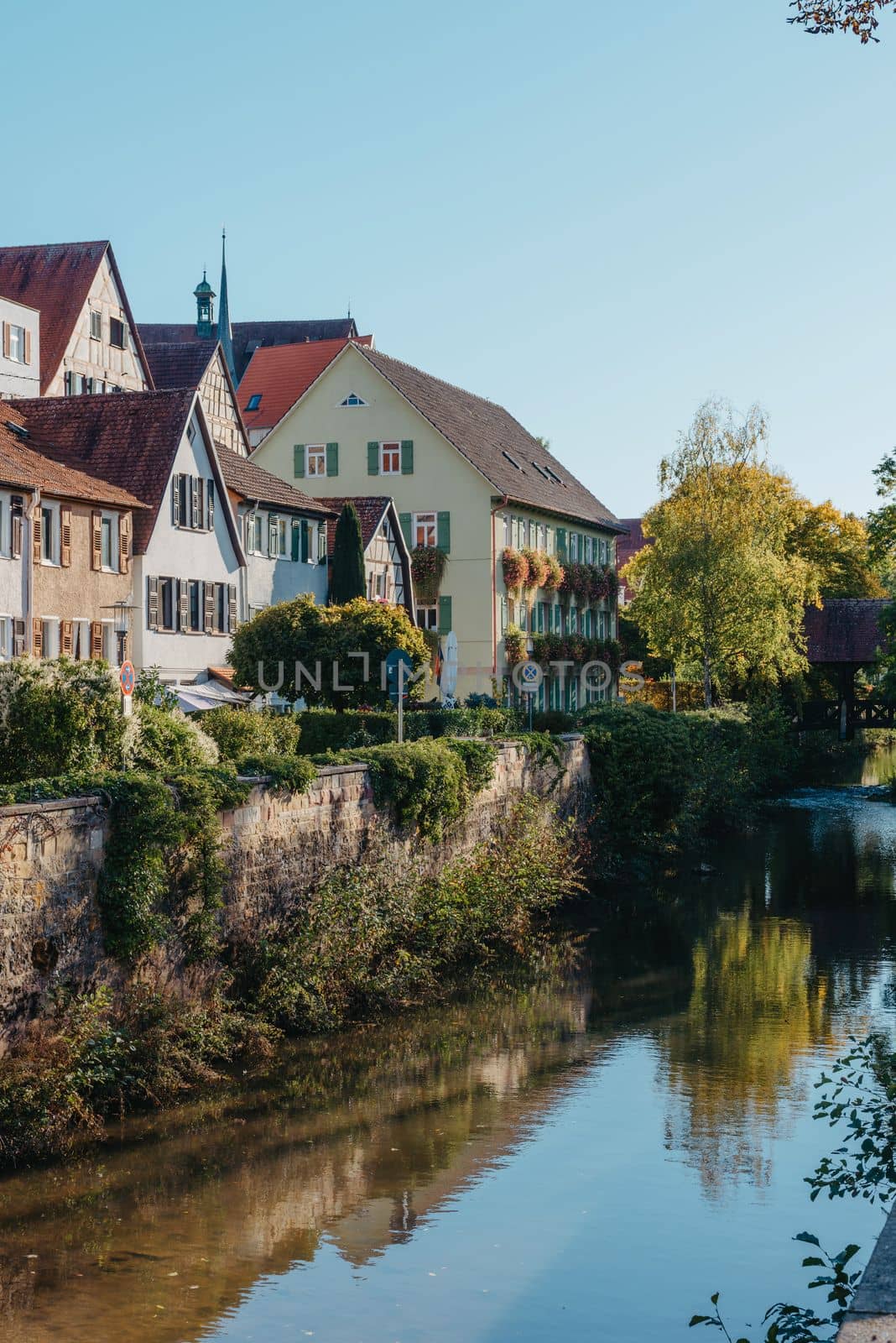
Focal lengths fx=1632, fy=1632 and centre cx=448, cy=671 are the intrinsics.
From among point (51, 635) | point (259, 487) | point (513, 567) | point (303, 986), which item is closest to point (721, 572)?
point (513, 567)

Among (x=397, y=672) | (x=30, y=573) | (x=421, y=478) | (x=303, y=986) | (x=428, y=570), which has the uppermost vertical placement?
(x=421, y=478)

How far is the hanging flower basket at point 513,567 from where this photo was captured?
54.4m

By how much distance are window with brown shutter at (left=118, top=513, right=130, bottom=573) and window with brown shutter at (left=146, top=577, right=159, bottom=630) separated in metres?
0.89

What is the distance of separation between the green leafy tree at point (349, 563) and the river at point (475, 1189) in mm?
26661

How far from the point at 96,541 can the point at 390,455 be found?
19496mm

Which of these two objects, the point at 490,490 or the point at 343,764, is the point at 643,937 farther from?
the point at 490,490

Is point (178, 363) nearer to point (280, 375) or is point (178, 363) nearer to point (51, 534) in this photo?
point (280, 375)

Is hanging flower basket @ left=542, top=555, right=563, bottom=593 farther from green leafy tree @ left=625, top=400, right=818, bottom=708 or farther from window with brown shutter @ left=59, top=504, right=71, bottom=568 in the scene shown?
window with brown shutter @ left=59, top=504, right=71, bottom=568

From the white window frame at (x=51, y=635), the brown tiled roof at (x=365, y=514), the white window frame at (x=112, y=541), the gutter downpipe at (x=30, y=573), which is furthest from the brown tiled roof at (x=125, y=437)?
the brown tiled roof at (x=365, y=514)

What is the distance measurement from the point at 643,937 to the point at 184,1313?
50.5 feet

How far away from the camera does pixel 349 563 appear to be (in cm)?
4625

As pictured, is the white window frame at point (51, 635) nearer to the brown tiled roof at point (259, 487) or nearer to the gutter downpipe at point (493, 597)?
the brown tiled roof at point (259, 487)

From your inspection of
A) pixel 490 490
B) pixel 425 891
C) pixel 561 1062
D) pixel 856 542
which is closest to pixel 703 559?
pixel 490 490

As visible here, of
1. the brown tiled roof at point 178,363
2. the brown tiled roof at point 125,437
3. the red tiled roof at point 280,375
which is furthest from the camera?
the red tiled roof at point 280,375
